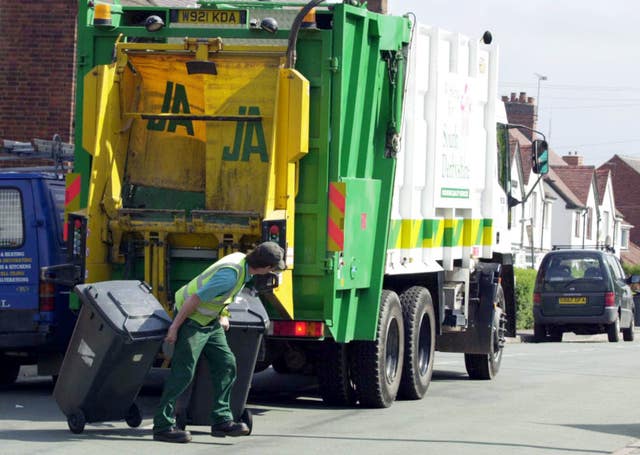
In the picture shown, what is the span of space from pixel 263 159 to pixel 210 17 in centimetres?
130

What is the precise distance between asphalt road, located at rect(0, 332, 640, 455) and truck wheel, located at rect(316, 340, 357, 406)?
15cm

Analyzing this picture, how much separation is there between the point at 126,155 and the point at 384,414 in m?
3.00

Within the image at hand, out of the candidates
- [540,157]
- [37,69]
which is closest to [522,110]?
[37,69]

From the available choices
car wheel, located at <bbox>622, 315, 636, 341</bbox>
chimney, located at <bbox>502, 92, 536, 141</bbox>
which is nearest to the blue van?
car wheel, located at <bbox>622, 315, 636, 341</bbox>

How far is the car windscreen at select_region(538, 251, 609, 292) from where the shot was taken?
26250 millimetres

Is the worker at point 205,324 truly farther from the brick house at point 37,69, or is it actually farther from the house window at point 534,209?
the house window at point 534,209

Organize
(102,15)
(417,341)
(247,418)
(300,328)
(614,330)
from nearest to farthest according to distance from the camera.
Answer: (247,418)
(300,328)
(102,15)
(417,341)
(614,330)

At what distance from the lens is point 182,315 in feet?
30.6

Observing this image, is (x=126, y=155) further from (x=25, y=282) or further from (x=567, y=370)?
(x=567, y=370)

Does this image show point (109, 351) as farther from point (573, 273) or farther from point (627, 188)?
point (627, 188)

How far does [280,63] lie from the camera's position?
36.0 ft

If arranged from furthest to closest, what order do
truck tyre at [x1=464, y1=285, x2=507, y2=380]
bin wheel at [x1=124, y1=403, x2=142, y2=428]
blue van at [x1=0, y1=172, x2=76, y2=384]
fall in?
1. truck tyre at [x1=464, y1=285, x2=507, y2=380]
2. blue van at [x1=0, y1=172, x2=76, y2=384]
3. bin wheel at [x1=124, y1=403, x2=142, y2=428]

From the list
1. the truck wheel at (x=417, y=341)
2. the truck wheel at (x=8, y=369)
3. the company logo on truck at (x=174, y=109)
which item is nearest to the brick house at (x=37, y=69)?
the truck wheel at (x=8, y=369)

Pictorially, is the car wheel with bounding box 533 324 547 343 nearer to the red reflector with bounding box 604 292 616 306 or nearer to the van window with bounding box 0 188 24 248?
the red reflector with bounding box 604 292 616 306
